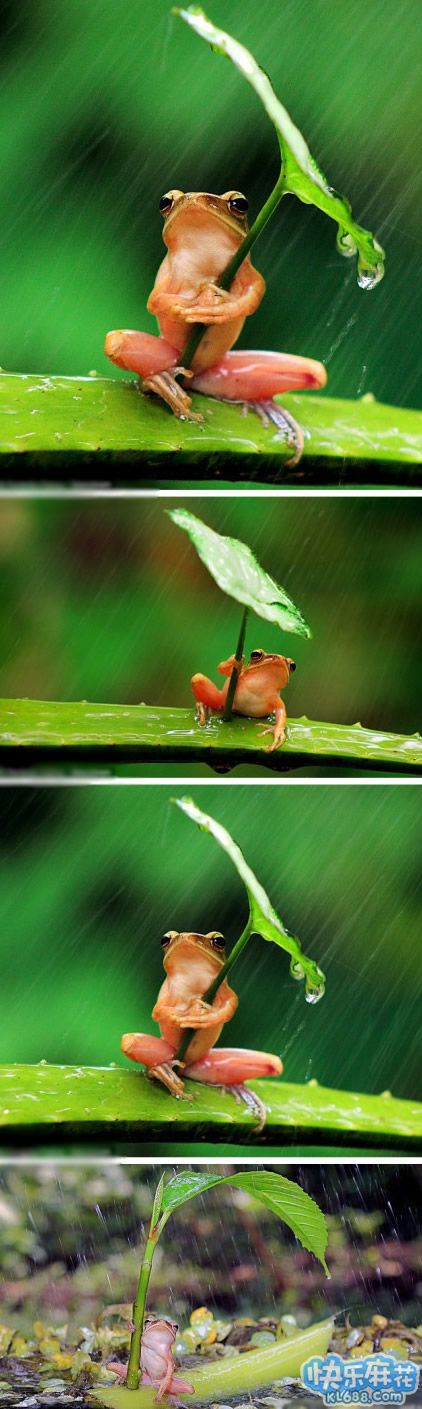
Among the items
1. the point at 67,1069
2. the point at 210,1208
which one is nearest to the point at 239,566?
the point at 67,1069

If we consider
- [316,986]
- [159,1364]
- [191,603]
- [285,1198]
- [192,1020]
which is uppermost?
[191,603]

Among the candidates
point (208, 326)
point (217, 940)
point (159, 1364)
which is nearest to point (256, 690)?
point (217, 940)

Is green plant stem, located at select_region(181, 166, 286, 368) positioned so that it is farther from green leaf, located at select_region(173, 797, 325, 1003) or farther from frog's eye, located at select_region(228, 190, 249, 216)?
green leaf, located at select_region(173, 797, 325, 1003)

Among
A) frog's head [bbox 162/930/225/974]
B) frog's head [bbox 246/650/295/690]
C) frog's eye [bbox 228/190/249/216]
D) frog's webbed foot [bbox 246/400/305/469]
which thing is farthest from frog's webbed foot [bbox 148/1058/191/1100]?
frog's eye [bbox 228/190/249/216]

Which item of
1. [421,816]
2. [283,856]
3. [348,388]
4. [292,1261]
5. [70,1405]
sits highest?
[348,388]

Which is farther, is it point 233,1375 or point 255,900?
point 233,1375

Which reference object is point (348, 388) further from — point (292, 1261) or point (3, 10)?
point (292, 1261)

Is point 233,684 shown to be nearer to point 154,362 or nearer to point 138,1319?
point 154,362
